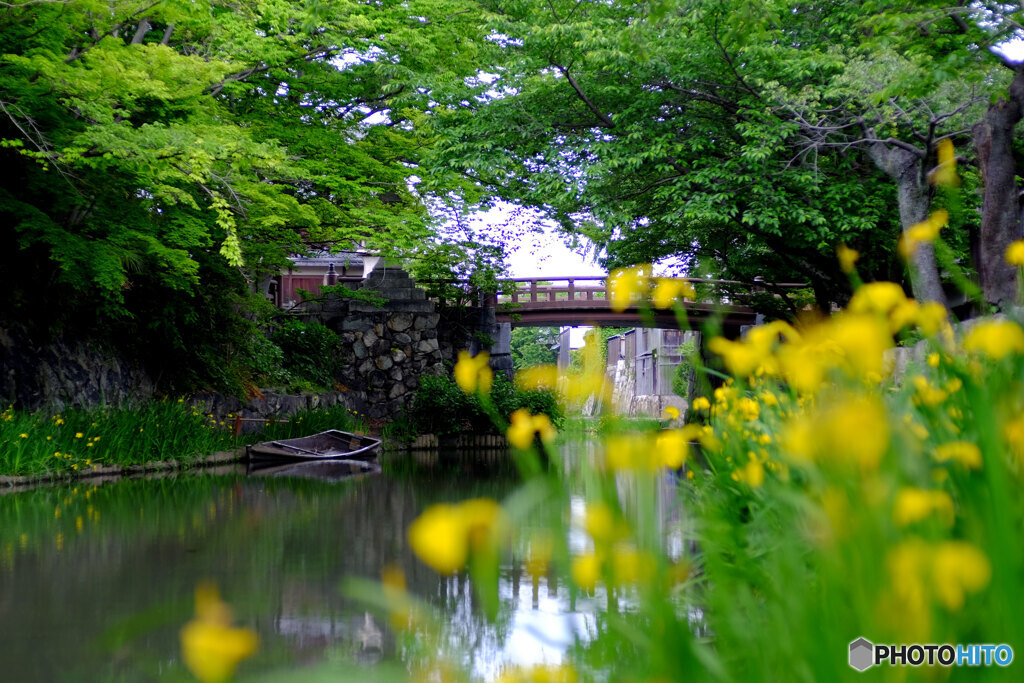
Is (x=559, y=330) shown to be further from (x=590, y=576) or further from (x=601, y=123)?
(x=590, y=576)

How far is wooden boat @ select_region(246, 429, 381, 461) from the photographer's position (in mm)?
14461

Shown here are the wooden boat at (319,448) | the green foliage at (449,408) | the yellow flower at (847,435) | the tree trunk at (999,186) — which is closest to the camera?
the yellow flower at (847,435)

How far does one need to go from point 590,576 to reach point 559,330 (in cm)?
5401

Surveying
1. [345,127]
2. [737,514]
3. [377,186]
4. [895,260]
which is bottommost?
[737,514]

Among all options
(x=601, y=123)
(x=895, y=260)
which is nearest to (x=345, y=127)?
(x=601, y=123)

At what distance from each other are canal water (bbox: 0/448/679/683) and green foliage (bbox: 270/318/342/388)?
445 inches

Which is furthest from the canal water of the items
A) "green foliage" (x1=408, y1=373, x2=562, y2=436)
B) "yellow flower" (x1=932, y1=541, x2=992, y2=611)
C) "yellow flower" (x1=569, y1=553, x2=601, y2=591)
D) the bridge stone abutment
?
the bridge stone abutment

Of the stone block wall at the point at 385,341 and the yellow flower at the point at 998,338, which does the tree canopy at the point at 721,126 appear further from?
the yellow flower at the point at 998,338

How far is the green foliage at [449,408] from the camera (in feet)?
66.9

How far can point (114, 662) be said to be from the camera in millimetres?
3340

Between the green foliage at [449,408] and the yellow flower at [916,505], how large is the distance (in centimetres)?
1859

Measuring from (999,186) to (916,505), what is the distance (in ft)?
36.4

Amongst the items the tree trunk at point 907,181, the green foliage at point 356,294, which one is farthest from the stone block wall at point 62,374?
the tree trunk at point 907,181

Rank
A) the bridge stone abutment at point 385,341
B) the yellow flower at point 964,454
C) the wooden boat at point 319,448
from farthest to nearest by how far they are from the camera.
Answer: the bridge stone abutment at point 385,341
the wooden boat at point 319,448
the yellow flower at point 964,454
